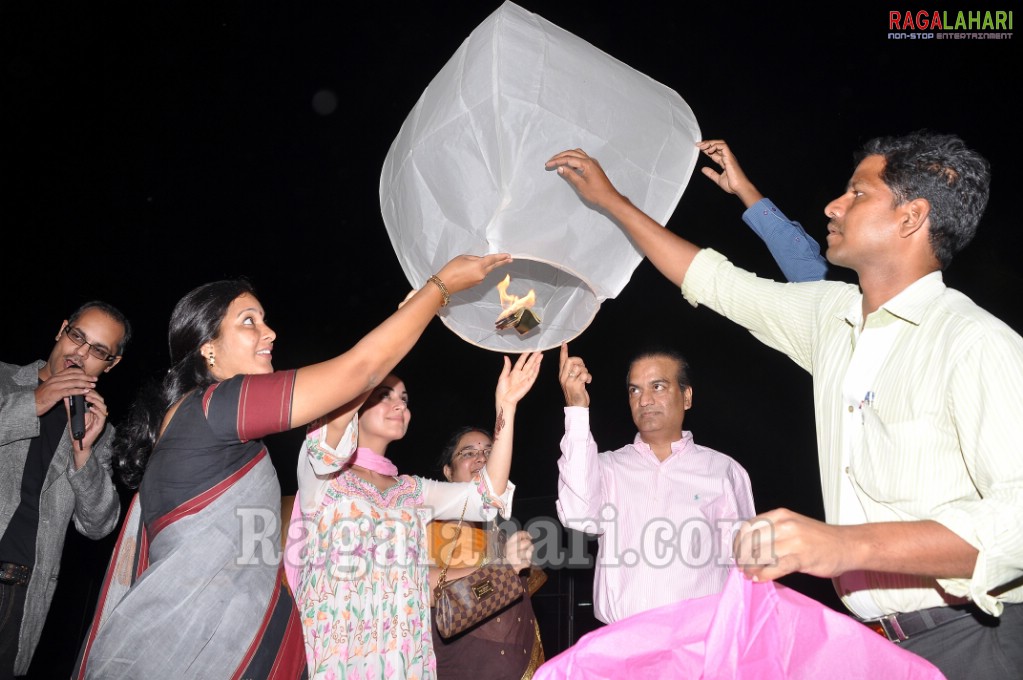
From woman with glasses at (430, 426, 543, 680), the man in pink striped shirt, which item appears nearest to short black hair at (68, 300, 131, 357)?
woman with glasses at (430, 426, 543, 680)

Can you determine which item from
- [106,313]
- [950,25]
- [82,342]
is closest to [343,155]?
[106,313]

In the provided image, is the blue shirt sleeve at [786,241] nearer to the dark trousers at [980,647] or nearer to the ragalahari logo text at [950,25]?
the dark trousers at [980,647]

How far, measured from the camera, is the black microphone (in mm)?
2684

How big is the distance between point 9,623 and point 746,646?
240 centimetres

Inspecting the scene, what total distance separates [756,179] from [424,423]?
3112 millimetres

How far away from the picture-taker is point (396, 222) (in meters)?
1.90

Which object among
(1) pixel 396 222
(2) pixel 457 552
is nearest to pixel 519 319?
(1) pixel 396 222

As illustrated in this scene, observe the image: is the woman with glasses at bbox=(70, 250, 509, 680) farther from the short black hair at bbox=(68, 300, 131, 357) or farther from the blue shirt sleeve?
the short black hair at bbox=(68, 300, 131, 357)

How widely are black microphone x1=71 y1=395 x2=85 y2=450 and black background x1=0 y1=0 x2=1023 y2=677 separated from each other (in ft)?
6.94

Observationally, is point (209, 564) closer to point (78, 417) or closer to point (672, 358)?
point (78, 417)

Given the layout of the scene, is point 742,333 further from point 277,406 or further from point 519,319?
point 277,406

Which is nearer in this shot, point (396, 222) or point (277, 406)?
point (277, 406)

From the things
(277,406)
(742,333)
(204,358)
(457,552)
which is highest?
(742,333)

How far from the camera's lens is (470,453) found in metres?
3.39
